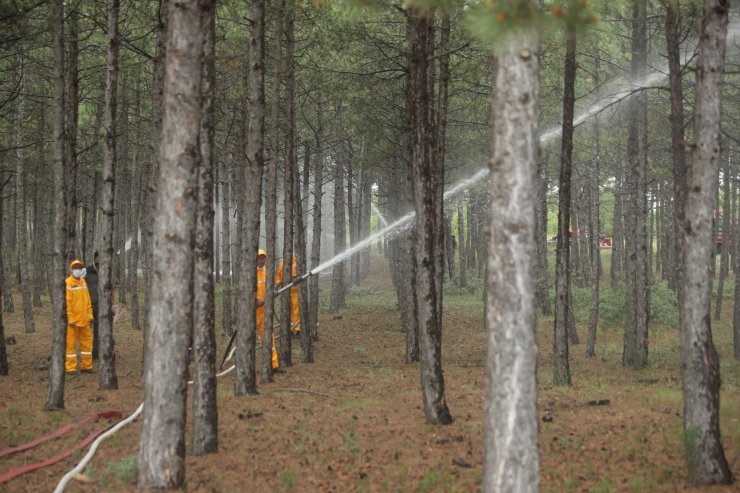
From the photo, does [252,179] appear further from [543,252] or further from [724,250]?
[724,250]

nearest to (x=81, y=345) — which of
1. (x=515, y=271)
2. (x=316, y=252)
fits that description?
(x=316, y=252)

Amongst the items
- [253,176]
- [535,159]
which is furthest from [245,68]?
[535,159]

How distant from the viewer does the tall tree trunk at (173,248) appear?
5723 mm

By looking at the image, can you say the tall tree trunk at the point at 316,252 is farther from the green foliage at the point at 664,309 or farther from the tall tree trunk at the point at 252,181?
the green foliage at the point at 664,309

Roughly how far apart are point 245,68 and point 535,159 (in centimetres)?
1186

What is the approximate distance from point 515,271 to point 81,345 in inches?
436

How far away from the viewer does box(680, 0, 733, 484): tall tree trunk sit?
5.99 m

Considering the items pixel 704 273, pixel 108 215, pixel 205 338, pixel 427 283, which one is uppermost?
pixel 108 215

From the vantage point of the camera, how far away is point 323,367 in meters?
13.9

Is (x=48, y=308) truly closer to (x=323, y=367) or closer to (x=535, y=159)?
(x=323, y=367)

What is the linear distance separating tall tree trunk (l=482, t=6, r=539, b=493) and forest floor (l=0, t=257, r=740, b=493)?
199 centimetres

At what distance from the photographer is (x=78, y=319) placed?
13.0 meters

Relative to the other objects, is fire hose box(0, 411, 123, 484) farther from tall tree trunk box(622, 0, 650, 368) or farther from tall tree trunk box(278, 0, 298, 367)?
tall tree trunk box(622, 0, 650, 368)

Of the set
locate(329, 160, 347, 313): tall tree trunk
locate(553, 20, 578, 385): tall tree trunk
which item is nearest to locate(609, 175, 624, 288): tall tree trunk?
locate(329, 160, 347, 313): tall tree trunk
